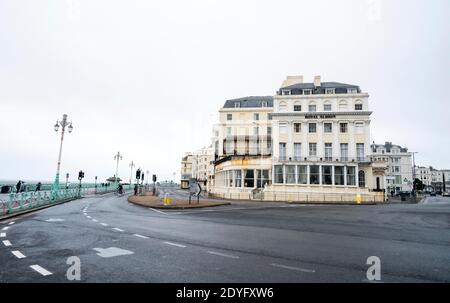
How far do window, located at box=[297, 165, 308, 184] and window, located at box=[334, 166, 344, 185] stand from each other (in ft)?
13.4

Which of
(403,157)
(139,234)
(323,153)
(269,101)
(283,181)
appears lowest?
(139,234)

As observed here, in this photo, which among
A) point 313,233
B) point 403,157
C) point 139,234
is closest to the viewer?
point 139,234

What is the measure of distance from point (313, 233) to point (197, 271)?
6.50 metres

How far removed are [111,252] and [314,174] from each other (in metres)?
34.8

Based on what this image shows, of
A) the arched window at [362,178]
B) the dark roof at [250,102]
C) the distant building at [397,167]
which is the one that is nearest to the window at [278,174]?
the arched window at [362,178]

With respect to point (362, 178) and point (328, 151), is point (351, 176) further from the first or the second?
point (328, 151)

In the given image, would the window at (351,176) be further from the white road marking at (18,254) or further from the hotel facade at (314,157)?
the white road marking at (18,254)

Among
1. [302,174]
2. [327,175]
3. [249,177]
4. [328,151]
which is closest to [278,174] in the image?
[302,174]

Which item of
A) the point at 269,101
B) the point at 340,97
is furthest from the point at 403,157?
the point at 340,97

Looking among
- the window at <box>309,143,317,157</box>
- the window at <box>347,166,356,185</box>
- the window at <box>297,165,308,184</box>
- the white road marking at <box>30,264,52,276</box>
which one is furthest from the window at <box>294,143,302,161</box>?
the white road marking at <box>30,264,52,276</box>

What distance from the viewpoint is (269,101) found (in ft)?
202

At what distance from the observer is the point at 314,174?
37.5m

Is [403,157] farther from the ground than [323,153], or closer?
farther from the ground

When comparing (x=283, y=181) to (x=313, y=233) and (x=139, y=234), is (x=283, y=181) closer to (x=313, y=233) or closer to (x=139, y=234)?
(x=313, y=233)
